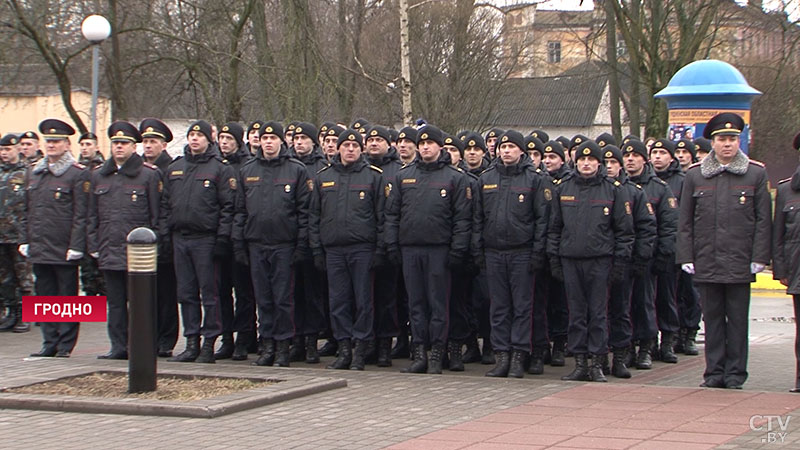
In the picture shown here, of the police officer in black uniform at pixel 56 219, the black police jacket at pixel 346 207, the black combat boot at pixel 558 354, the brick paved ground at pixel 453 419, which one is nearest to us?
the brick paved ground at pixel 453 419

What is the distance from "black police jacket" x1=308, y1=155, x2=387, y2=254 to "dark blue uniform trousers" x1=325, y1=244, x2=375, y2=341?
0.32 ft

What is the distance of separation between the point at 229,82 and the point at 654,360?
50.0 ft

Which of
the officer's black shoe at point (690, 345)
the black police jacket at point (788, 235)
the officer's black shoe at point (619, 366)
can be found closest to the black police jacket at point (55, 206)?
the officer's black shoe at point (619, 366)

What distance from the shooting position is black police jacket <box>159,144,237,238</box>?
11.3m

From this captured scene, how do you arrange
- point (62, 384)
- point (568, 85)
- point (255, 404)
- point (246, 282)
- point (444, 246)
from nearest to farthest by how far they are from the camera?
point (255, 404)
point (62, 384)
point (444, 246)
point (246, 282)
point (568, 85)

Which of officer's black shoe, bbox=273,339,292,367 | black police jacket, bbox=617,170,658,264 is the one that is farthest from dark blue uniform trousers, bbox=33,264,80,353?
black police jacket, bbox=617,170,658,264

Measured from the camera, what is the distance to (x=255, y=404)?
8664mm

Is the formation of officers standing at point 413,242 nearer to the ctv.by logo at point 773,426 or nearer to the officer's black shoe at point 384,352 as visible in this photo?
the officer's black shoe at point 384,352

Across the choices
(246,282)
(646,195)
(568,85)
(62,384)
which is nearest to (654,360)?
(646,195)

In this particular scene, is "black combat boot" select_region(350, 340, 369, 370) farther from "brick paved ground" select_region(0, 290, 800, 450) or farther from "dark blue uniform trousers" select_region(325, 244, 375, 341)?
"brick paved ground" select_region(0, 290, 800, 450)

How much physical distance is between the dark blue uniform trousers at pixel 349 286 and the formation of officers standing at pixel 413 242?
0.02m

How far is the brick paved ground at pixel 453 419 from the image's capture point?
24.7 feet

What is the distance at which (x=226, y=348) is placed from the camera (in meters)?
12.1

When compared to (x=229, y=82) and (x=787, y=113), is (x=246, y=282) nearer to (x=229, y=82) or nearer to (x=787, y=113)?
(x=229, y=82)
